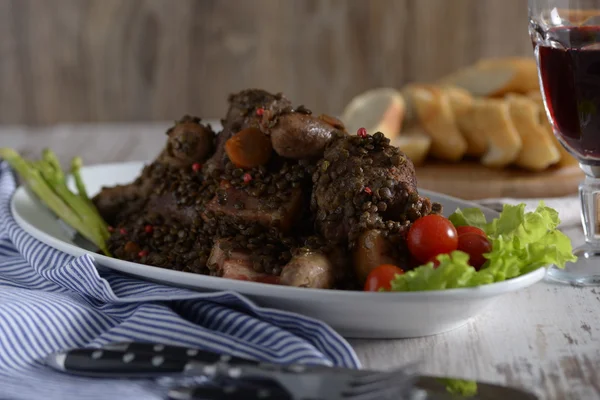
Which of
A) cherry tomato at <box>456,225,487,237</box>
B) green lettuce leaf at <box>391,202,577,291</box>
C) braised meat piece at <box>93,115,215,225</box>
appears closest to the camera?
green lettuce leaf at <box>391,202,577,291</box>

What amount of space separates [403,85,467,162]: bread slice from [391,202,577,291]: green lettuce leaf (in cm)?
215

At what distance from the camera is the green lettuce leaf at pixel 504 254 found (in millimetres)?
2533

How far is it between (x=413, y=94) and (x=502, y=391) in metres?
3.88

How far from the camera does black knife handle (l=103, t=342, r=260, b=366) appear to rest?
2307mm

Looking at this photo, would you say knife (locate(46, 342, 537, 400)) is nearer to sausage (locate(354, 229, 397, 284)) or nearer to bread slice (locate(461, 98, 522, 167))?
sausage (locate(354, 229, 397, 284))

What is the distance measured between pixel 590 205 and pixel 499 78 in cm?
303

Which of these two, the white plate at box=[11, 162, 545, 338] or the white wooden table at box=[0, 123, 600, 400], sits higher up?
the white plate at box=[11, 162, 545, 338]

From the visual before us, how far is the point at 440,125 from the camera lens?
5.50 metres

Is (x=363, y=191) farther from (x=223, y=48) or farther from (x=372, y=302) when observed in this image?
(x=223, y=48)

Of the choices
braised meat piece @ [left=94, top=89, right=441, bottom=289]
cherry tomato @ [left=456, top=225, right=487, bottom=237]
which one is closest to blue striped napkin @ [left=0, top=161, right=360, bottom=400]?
braised meat piece @ [left=94, top=89, right=441, bottom=289]

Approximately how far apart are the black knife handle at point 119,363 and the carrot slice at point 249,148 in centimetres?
109

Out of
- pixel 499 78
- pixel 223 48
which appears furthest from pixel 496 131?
pixel 223 48

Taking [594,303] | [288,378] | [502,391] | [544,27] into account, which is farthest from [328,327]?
[544,27]

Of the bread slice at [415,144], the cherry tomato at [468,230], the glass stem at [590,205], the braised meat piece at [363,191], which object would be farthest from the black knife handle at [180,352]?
the bread slice at [415,144]
